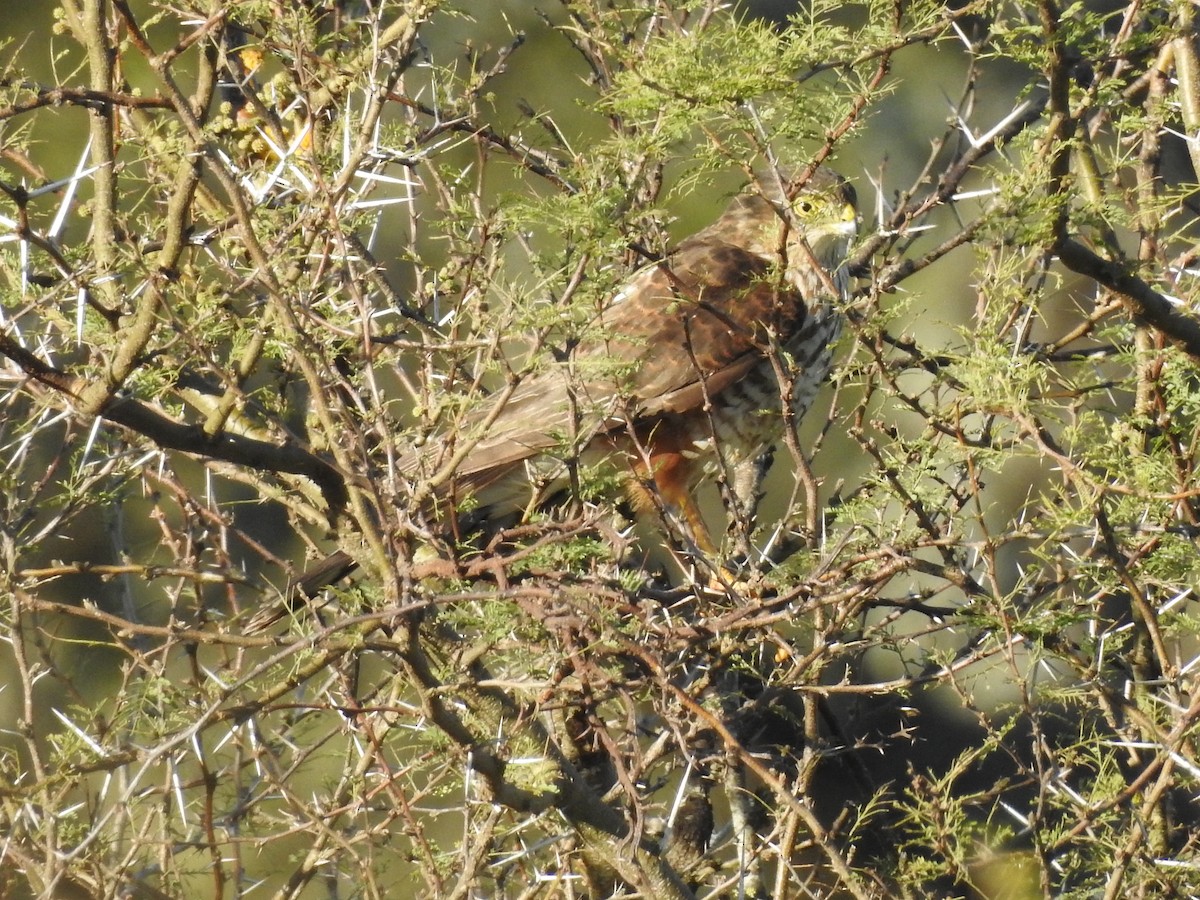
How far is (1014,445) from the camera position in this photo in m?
2.53

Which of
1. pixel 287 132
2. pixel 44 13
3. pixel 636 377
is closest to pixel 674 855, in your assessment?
pixel 636 377

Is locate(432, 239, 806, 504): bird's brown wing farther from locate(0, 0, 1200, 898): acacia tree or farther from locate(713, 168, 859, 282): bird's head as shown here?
locate(0, 0, 1200, 898): acacia tree

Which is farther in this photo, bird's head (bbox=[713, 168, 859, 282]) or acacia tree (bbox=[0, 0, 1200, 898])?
bird's head (bbox=[713, 168, 859, 282])

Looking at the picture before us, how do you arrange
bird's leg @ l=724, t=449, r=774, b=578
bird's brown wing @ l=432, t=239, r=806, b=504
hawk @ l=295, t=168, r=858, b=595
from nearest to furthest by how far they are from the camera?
bird's leg @ l=724, t=449, r=774, b=578 < bird's brown wing @ l=432, t=239, r=806, b=504 < hawk @ l=295, t=168, r=858, b=595

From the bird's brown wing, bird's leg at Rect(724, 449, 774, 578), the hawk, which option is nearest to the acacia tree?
bird's leg at Rect(724, 449, 774, 578)

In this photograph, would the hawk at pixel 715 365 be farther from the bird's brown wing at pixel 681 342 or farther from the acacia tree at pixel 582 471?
the acacia tree at pixel 582 471

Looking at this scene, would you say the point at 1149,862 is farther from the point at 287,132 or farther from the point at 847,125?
the point at 287,132

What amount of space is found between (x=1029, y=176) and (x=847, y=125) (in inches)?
10.8

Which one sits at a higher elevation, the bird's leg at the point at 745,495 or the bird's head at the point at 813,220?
the bird's head at the point at 813,220

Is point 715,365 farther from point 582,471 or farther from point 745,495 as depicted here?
point 582,471

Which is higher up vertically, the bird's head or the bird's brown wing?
the bird's head

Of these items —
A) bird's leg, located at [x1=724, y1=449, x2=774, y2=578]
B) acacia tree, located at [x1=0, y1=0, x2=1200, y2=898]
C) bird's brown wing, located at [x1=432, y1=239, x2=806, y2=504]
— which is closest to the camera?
acacia tree, located at [x1=0, y1=0, x2=1200, y2=898]

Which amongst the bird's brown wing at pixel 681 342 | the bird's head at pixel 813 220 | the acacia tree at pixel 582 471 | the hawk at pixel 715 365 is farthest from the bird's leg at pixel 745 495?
the bird's head at pixel 813 220

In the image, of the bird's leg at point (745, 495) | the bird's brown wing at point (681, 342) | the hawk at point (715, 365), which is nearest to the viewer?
the bird's leg at point (745, 495)
